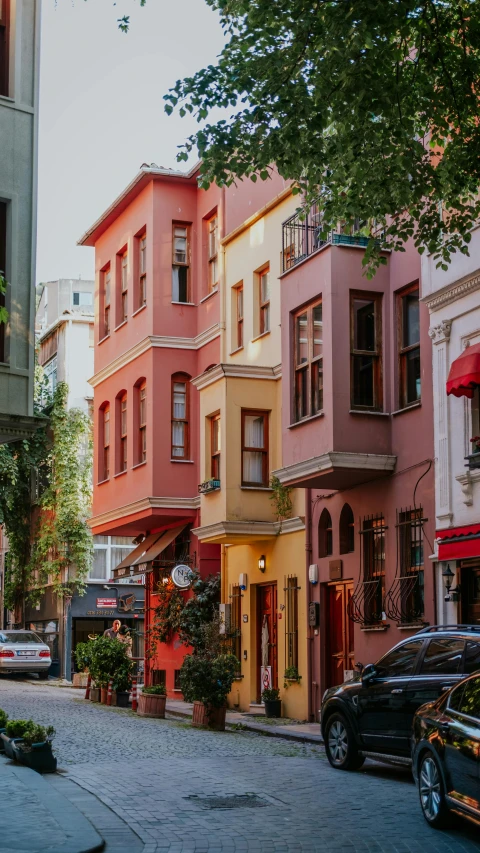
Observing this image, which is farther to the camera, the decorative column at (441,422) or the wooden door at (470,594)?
the decorative column at (441,422)

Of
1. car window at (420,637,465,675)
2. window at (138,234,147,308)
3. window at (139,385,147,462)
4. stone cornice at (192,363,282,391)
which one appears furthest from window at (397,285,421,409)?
A: window at (138,234,147,308)

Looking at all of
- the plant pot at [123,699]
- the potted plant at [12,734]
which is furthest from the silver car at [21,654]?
the potted plant at [12,734]

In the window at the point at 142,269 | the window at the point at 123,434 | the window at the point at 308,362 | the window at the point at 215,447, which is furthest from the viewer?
the window at the point at 123,434

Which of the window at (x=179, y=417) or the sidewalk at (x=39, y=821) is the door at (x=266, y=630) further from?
the sidewalk at (x=39, y=821)

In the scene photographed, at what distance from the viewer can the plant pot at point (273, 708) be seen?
25.6 metres

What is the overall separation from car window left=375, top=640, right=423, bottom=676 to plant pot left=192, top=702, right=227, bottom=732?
6975mm

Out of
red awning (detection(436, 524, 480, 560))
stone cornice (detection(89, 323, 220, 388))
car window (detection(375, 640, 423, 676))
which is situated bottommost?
car window (detection(375, 640, 423, 676))

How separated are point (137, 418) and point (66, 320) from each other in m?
17.9

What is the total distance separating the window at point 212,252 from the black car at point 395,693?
16989mm

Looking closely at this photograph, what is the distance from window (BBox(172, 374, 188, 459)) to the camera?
3186 cm

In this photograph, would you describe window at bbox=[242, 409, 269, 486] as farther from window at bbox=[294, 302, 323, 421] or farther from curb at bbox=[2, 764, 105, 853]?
curb at bbox=[2, 764, 105, 853]

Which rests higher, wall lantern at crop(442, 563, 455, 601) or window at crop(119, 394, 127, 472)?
window at crop(119, 394, 127, 472)

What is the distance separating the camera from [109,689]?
2736 cm

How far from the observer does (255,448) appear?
91.0 ft
